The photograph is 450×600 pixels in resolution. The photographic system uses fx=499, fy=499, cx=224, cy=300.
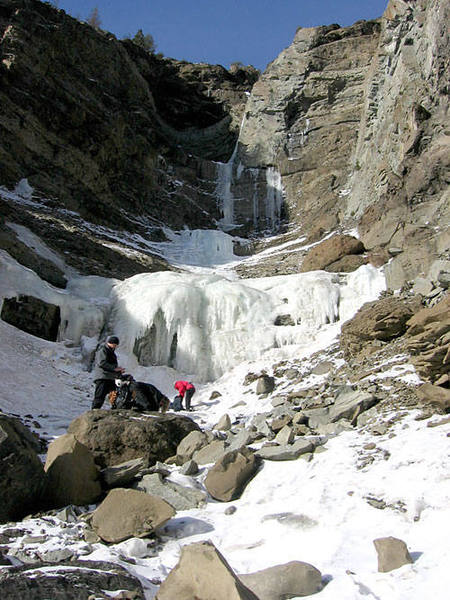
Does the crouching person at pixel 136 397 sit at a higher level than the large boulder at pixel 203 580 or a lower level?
higher

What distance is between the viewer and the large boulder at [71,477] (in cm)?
521

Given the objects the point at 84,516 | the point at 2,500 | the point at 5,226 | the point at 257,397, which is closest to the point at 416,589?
the point at 84,516

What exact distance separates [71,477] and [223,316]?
9619 millimetres

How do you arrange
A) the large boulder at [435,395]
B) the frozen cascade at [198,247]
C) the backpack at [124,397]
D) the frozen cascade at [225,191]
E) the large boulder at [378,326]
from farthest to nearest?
the frozen cascade at [225,191] < the frozen cascade at [198,247] < the large boulder at [378,326] < the backpack at [124,397] < the large boulder at [435,395]

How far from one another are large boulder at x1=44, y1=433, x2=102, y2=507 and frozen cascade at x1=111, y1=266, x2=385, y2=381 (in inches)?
312

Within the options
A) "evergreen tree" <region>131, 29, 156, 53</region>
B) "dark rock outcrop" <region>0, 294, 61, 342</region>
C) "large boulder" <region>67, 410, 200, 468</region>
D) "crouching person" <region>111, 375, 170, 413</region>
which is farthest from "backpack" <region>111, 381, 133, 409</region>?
"evergreen tree" <region>131, 29, 156, 53</region>

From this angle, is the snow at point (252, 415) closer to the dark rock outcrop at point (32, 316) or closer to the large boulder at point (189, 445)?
the dark rock outcrop at point (32, 316)

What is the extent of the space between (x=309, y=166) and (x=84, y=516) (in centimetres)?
3417

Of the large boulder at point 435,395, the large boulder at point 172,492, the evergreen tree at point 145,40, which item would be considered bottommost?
the large boulder at point 172,492

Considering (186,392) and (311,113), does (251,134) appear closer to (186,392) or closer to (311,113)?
(311,113)

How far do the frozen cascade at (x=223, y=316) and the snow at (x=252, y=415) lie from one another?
4cm

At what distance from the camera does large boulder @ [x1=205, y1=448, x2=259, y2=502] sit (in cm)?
542

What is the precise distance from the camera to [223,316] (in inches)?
578

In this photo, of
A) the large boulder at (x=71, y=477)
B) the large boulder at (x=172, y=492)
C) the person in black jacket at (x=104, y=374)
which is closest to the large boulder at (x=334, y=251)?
the person in black jacket at (x=104, y=374)
